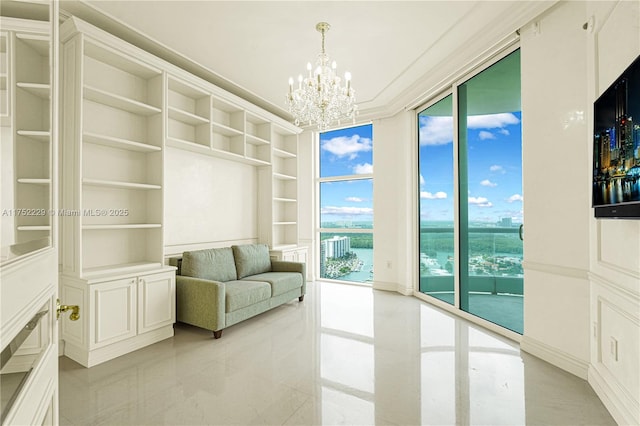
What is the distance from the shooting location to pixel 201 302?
3281mm

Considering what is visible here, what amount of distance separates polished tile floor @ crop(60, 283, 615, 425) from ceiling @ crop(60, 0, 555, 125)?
311 cm

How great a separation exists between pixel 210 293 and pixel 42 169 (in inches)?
101

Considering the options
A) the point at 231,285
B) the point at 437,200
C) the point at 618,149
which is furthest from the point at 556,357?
the point at 231,285

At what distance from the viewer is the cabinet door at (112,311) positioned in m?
2.64

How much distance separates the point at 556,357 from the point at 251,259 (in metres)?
3.55

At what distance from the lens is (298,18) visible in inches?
114

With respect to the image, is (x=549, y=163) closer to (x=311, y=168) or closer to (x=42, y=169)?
(x=42, y=169)

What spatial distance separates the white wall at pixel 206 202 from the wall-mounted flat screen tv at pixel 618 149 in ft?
12.8

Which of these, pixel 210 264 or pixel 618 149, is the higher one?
pixel 618 149

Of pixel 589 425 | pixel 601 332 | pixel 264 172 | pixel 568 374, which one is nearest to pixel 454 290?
pixel 568 374

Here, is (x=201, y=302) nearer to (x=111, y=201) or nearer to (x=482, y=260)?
(x=111, y=201)

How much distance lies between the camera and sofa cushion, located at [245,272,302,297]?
4.02 meters

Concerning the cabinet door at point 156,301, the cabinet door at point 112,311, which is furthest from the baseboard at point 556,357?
the cabinet door at point 112,311

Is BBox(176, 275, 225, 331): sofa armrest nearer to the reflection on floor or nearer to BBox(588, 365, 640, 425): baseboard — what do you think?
the reflection on floor
